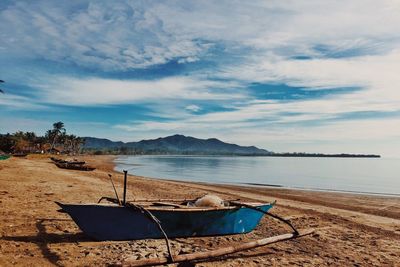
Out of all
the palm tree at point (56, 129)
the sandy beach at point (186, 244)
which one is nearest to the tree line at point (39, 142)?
the palm tree at point (56, 129)

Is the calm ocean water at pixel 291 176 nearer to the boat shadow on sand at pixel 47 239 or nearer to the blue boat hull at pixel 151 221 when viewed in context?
the blue boat hull at pixel 151 221

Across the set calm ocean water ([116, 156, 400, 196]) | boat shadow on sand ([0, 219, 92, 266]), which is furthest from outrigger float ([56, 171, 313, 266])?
calm ocean water ([116, 156, 400, 196])

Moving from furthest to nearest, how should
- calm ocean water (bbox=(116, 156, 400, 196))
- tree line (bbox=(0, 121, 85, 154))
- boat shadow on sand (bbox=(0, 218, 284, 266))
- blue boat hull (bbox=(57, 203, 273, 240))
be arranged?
tree line (bbox=(0, 121, 85, 154)), calm ocean water (bbox=(116, 156, 400, 196)), blue boat hull (bbox=(57, 203, 273, 240)), boat shadow on sand (bbox=(0, 218, 284, 266))

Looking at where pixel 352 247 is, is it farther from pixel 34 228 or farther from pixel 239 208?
pixel 34 228

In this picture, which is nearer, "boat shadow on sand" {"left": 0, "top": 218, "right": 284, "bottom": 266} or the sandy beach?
"boat shadow on sand" {"left": 0, "top": 218, "right": 284, "bottom": 266}

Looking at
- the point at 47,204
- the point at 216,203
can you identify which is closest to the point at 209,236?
the point at 216,203

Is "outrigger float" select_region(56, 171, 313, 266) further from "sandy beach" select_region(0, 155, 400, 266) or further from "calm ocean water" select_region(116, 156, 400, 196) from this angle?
"calm ocean water" select_region(116, 156, 400, 196)

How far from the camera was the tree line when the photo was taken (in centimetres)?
8025

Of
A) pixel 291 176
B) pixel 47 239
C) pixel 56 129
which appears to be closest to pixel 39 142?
pixel 56 129

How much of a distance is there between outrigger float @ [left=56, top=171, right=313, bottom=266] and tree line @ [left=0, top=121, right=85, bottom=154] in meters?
80.1

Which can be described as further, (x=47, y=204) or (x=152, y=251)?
(x=47, y=204)

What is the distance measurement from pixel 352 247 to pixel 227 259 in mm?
4332

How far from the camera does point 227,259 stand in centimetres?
805

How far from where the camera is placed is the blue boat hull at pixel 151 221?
8.19 m
